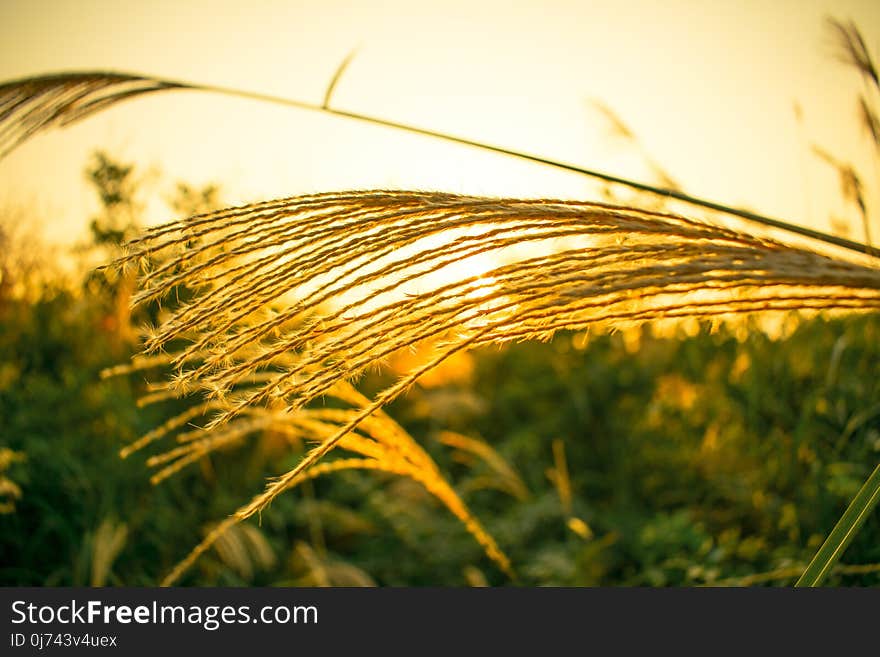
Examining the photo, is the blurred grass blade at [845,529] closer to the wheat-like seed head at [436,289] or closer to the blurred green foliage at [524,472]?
the wheat-like seed head at [436,289]

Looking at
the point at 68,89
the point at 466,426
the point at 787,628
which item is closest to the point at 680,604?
the point at 787,628

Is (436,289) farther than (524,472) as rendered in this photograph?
No

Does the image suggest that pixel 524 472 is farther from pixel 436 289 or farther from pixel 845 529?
pixel 436 289

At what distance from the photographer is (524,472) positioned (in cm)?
346

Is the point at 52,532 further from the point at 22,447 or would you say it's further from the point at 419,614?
the point at 419,614

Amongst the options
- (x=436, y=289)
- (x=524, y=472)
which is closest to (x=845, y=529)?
(x=436, y=289)

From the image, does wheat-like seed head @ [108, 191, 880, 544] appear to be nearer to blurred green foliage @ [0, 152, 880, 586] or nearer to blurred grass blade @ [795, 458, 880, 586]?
blurred grass blade @ [795, 458, 880, 586]

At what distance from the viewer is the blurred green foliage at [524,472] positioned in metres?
1.93

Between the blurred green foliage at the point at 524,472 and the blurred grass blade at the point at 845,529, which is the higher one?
the blurred green foliage at the point at 524,472

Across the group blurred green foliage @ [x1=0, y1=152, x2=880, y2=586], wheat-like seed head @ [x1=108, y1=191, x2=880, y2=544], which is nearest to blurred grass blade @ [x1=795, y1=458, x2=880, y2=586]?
wheat-like seed head @ [x1=108, y1=191, x2=880, y2=544]

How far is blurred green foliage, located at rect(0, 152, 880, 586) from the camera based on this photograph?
1934 millimetres

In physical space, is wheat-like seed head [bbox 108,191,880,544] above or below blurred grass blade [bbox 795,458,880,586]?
above

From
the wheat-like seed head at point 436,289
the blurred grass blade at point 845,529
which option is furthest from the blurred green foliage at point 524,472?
the wheat-like seed head at point 436,289

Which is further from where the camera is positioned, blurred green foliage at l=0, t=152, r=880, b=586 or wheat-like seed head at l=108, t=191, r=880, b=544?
blurred green foliage at l=0, t=152, r=880, b=586
